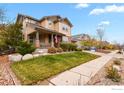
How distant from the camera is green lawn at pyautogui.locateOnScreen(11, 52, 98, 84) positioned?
2871 millimetres


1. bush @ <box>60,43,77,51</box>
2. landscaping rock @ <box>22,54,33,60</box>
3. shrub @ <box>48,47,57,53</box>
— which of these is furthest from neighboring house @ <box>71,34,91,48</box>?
landscaping rock @ <box>22,54,33,60</box>

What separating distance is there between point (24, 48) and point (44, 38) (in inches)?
16.8

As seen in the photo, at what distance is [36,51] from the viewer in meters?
3.16

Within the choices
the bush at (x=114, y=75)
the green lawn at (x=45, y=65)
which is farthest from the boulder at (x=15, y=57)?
the bush at (x=114, y=75)

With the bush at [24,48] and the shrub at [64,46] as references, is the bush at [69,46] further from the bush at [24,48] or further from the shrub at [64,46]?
the bush at [24,48]

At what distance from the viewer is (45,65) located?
3090mm

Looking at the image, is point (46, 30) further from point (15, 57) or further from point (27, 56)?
point (15, 57)

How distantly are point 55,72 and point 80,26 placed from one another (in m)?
0.91

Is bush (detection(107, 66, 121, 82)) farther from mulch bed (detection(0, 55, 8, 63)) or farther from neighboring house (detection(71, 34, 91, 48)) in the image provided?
mulch bed (detection(0, 55, 8, 63))

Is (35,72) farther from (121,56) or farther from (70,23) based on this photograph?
(121,56)

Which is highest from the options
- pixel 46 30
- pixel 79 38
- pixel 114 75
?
pixel 46 30

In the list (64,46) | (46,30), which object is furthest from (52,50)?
(46,30)

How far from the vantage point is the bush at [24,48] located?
10.2 ft

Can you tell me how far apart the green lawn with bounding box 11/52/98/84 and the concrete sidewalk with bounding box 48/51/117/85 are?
9 centimetres
